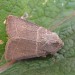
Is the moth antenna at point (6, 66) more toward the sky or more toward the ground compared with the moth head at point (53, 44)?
more toward the ground

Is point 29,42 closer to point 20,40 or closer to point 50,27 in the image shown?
point 20,40

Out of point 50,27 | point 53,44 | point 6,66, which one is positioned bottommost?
point 6,66

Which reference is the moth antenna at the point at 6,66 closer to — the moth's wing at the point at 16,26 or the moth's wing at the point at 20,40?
the moth's wing at the point at 20,40

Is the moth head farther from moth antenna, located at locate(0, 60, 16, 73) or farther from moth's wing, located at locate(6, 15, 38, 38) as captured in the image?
moth antenna, located at locate(0, 60, 16, 73)

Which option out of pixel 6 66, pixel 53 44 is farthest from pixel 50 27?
pixel 6 66

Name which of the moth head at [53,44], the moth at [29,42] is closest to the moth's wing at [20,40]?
the moth at [29,42]
